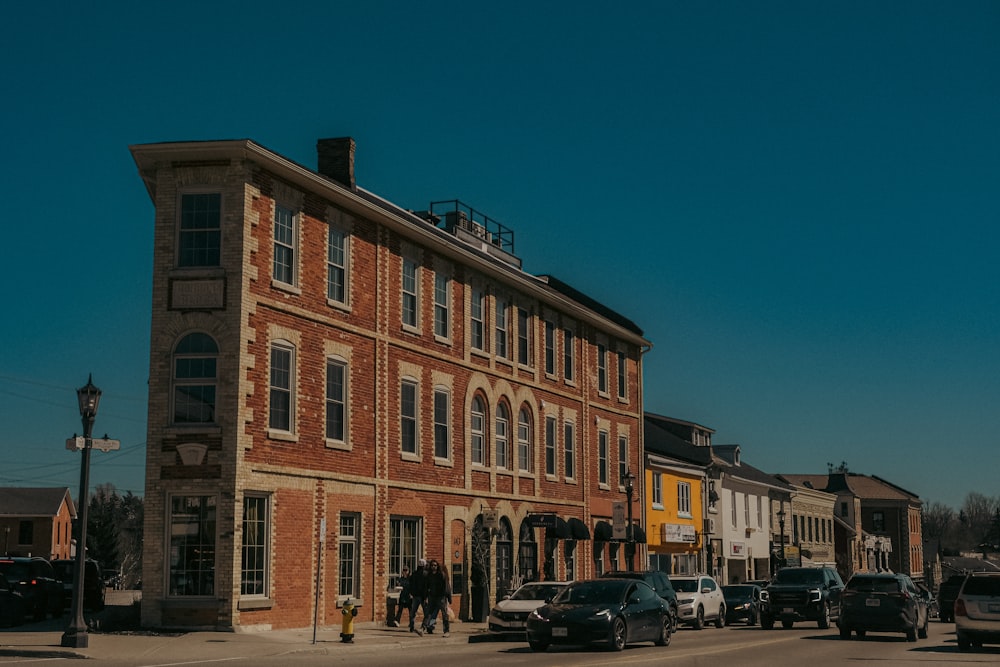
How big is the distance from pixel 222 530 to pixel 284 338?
4876 millimetres

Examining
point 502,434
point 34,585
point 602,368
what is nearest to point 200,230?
point 34,585

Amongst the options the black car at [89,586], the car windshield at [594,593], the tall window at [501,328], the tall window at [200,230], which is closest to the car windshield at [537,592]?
the car windshield at [594,593]

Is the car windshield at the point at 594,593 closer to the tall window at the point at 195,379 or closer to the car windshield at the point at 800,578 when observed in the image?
the tall window at the point at 195,379

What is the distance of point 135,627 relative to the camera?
2678 cm

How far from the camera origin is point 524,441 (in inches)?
1674

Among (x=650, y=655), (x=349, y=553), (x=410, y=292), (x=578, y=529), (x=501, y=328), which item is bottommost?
(x=650, y=655)

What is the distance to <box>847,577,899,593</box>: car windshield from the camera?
2856 centimetres

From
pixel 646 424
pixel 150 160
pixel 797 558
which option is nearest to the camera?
pixel 150 160

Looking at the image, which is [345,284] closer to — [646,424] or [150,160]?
[150,160]

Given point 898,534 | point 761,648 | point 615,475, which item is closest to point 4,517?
point 615,475

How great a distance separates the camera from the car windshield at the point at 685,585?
37.2 m

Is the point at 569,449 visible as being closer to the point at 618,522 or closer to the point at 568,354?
the point at 568,354

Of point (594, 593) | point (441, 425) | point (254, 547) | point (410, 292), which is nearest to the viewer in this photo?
point (594, 593)

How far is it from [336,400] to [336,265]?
345cm
